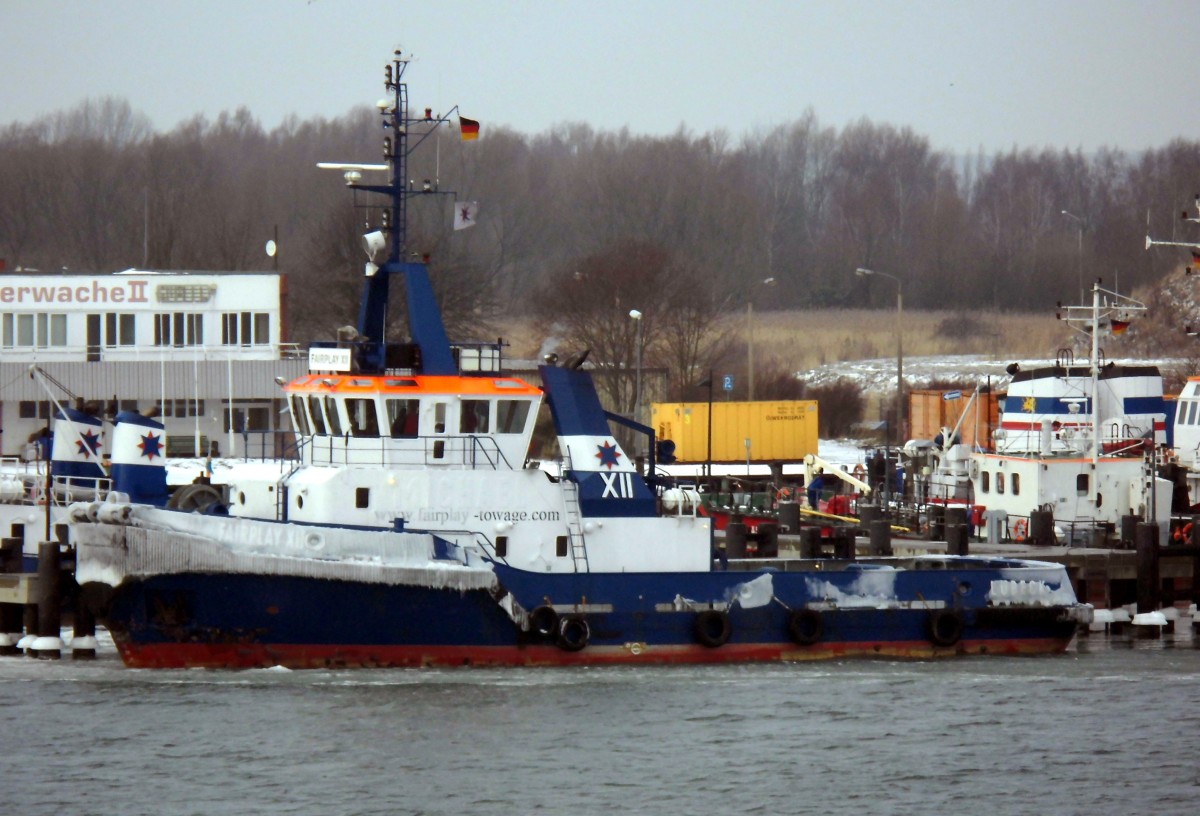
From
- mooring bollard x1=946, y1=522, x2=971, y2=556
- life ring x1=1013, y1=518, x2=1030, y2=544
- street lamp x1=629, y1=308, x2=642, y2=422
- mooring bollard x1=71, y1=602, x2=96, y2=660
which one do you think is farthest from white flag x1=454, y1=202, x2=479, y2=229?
street lamp x1=629, y1=308, x2=642, y2=422

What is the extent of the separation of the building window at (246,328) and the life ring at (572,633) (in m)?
23.2

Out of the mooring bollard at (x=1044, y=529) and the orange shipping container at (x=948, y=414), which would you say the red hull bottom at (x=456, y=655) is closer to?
the mooring bollard at (x=1044, y=529)

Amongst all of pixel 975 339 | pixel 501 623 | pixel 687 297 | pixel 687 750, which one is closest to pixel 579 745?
pixel 687 750

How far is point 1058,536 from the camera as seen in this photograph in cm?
3219

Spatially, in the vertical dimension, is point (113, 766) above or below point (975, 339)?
below

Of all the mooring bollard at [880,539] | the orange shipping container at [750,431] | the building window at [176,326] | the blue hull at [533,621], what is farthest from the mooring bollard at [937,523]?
the building window at [176,326]

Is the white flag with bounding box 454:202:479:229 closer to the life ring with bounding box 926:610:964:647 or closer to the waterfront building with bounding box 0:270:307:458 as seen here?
the life ring with bounding box 926:610:964:647

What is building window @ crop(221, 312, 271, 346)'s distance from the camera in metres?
45.4

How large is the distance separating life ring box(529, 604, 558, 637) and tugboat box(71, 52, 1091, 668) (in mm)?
37

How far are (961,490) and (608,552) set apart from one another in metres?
14.4

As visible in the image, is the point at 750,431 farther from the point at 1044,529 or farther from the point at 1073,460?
the point at 1044,529

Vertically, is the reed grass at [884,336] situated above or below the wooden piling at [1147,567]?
above

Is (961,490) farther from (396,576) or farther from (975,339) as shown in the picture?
(975,339)

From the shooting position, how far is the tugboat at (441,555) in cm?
2300
